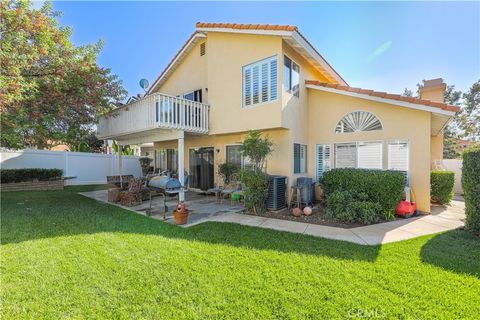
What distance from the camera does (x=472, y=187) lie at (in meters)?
6.05

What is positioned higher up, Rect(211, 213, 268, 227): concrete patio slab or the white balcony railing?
the white balcony railing

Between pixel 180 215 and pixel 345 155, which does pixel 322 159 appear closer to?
pixel 345 155

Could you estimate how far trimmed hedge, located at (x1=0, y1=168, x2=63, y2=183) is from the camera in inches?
578

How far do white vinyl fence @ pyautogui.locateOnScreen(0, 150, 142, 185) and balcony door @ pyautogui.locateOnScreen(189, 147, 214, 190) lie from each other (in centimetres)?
1051

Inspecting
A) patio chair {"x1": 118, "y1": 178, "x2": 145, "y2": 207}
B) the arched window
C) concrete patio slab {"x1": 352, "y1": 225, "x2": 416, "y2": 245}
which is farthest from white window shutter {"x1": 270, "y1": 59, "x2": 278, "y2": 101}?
patio chair {"x1": 118, "y1": 178, "x2": 145, "y2": 207}

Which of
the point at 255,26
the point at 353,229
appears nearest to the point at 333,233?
the point at 353,229

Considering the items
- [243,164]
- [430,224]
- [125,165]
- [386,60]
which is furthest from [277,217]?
[125,165]

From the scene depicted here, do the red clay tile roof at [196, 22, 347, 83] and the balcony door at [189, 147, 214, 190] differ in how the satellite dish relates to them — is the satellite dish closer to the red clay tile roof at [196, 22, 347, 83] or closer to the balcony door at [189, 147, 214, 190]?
the balcony door at [189, 147, 214, 190]

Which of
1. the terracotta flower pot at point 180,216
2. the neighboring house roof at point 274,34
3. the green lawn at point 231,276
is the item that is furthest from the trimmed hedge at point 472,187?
the terracotta flower pot at point 180,216

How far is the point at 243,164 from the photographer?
37.8 feet

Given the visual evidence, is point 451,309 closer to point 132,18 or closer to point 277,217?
point 277,217

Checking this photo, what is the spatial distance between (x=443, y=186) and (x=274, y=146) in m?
8.20

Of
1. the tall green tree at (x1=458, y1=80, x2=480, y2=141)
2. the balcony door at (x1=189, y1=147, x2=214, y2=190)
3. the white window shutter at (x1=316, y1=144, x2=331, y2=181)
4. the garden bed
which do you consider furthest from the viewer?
the tall green tree at (x1=458, y1=80, x2=480, y2=141)

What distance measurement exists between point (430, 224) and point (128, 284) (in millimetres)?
8835
